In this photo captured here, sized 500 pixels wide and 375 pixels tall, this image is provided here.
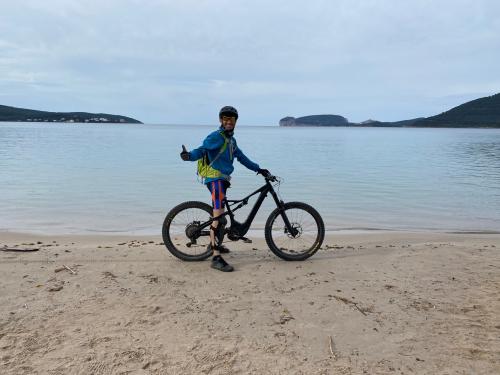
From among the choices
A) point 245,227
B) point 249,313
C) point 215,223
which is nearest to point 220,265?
point 215,223

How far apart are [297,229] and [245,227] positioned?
768mm

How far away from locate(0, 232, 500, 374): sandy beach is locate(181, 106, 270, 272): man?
0.31 meters

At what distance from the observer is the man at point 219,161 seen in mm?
5781

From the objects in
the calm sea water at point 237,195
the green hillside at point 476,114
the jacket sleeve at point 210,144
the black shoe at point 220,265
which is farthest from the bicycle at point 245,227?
the green hillside at point 476,114

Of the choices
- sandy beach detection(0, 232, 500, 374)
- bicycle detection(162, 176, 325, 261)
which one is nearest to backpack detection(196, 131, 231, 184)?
bicycle detection(162, 176, 325, 261)

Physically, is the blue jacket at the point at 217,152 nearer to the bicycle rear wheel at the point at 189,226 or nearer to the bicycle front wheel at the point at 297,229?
the bicycle rear wheel at the point at 189,226

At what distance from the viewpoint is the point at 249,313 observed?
4398 millimetres

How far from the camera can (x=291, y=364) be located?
11.4ft

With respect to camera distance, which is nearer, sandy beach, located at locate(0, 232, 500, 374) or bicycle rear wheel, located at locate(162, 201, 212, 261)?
sandy beach, located at locate(0, 232, 500, 374)

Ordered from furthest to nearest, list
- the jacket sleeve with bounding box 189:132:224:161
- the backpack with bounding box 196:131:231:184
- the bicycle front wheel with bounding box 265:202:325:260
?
the bicycle front wheel with bounding box 265:202:325:260, the backpack with bounding box 196:131:231:184, the jacket sleeve with bounding box 189:132:224:161

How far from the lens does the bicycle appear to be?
6195 millimetres

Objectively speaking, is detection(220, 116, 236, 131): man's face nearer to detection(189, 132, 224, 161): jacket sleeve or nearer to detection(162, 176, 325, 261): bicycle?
detection(189, 132, 224, 161): jacket sleeve

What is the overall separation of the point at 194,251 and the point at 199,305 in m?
1.93

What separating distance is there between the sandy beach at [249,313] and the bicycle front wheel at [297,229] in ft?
0.56
